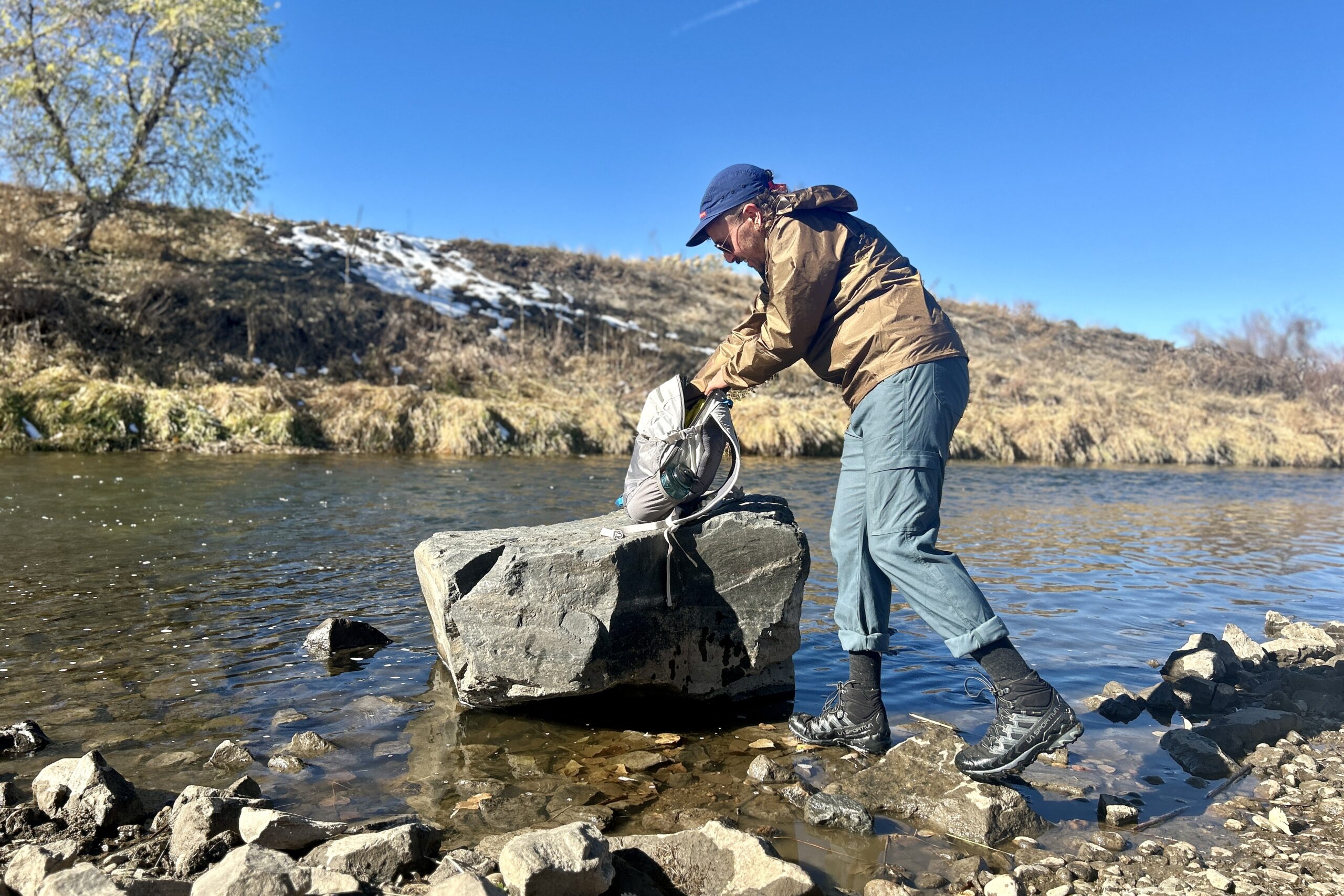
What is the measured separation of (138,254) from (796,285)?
2374 cm

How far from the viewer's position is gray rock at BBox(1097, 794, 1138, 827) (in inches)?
116

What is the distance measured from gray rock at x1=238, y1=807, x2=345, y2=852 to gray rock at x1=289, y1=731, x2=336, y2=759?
31.2 inches

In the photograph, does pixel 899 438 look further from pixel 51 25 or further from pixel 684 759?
pixel 51 25

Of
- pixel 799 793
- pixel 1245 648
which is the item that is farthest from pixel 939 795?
pixel 1245 648

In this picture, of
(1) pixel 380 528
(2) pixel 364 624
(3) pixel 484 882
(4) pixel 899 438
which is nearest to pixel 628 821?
(3) pixel 484 882

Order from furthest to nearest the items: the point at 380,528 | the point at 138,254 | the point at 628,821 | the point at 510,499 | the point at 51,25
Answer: the point at 138,254
the point at 51,25
the point at 510,499
the point at 380,528
the point at 628,821

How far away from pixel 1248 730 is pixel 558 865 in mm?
3214

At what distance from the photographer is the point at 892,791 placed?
10.4 ft

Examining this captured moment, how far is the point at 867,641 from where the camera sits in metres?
3.57

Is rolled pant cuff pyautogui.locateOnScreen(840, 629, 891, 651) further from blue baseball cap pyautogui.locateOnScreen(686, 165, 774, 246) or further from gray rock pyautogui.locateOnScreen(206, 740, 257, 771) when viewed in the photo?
gray rock pyautogui.locateOnScreen(206, 740, 257, 771)

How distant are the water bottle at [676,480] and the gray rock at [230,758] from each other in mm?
2062

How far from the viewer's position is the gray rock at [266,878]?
2.05 meters

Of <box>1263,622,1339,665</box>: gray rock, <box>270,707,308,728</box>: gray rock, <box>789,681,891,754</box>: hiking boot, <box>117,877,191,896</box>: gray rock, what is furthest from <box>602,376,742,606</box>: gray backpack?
<box>1263,622,1339,665</box>: gray rock

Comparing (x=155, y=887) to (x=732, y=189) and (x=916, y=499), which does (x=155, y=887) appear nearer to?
(x=916, y=499)
